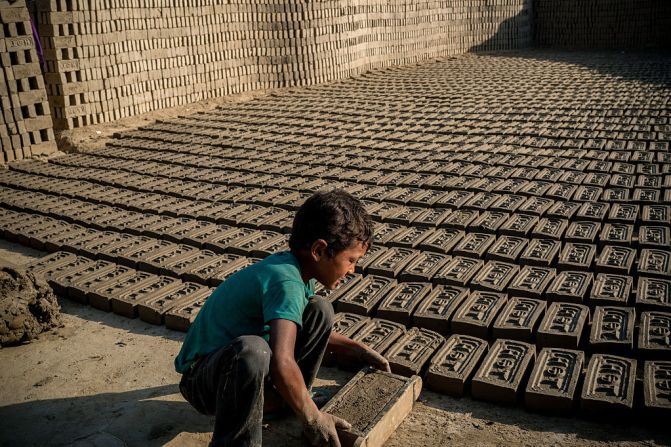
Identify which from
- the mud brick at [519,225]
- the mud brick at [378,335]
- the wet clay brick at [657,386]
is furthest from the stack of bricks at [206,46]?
the wet clay brick at [657,386]

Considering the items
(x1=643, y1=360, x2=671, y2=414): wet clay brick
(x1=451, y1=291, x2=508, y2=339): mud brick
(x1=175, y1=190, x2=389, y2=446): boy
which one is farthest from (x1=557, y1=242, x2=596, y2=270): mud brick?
(x1=175, y1=190, x2=389, y2=446): boy

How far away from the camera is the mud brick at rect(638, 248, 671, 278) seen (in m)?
3.71

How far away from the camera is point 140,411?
275 centimetres

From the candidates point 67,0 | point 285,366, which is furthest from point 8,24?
point 285,366

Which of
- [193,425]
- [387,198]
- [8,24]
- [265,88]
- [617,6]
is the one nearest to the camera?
[193,425]

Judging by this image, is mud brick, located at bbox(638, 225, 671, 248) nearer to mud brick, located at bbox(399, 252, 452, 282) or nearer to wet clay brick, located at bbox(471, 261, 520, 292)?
wet clay brick, located at bbox(471, 261, 520, 292)

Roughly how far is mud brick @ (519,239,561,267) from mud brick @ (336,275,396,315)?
923mm

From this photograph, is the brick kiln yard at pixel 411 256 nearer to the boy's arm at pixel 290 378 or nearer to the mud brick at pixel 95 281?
the mud brick at pixel 95 281

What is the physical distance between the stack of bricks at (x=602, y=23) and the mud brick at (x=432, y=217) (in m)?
14.6

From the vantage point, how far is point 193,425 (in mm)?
2646

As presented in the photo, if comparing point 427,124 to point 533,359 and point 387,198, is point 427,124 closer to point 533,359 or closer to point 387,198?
point 387,198

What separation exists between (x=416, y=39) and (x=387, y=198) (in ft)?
34.4

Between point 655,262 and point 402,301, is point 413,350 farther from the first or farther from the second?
point 655,262

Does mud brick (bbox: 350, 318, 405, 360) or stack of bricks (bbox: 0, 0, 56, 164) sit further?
stack of bricks (bbox: 0, 0, 56, 164)
